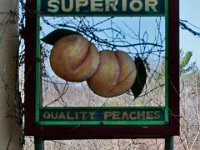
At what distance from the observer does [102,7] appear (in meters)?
3.23

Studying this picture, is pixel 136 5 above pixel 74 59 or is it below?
above

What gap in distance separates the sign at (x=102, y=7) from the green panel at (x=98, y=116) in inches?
20.4

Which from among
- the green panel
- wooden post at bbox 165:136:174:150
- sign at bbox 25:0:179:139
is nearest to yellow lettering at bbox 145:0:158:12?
sign at bbox 25:0:179:139

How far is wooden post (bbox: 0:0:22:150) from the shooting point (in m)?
3.24

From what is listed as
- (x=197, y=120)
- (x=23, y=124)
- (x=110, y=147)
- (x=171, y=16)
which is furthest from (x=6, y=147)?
(x=197, y=120)

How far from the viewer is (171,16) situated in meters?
3.21

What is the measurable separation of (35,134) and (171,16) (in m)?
0.95

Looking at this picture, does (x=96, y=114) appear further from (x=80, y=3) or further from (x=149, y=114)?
(x=80, y=3)

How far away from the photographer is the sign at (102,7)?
322 centimetres

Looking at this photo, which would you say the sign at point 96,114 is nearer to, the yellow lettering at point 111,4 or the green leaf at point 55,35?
the green leaf at point 55,35

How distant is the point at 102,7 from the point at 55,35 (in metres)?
0.29

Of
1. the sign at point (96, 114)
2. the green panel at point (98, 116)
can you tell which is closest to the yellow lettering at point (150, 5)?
the sign at point (96, 114)

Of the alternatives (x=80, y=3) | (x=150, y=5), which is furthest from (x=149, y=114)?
(x=80, y=3)

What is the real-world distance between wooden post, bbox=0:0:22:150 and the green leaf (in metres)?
0.21
